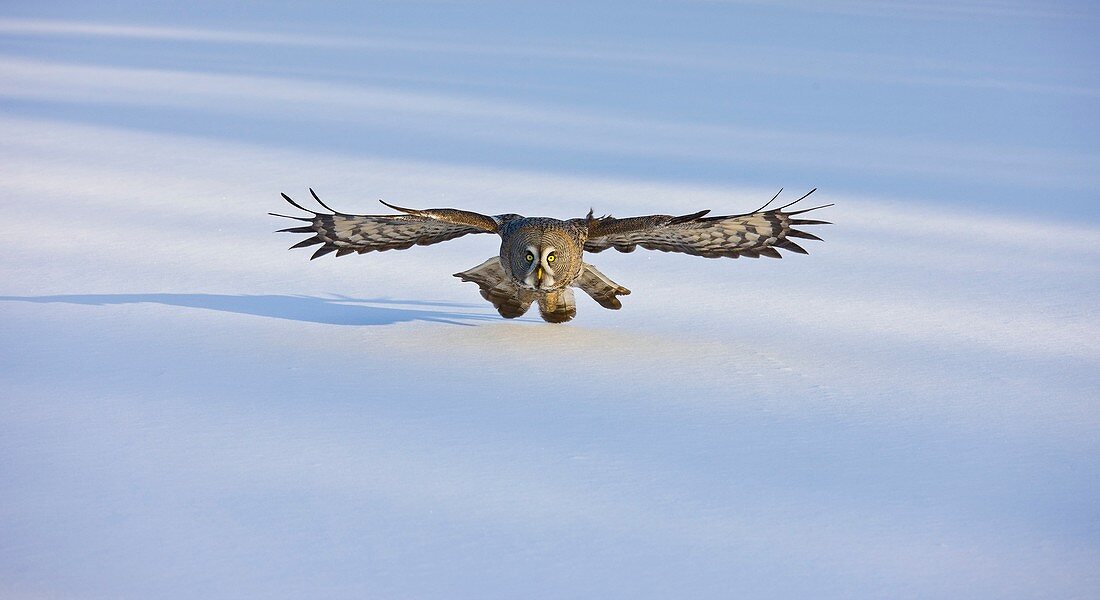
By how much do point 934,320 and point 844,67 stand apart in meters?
8.78

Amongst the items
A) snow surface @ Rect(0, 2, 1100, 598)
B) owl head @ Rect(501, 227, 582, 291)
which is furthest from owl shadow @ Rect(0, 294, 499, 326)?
owl head @ Rect(501, 227, 582, 291)

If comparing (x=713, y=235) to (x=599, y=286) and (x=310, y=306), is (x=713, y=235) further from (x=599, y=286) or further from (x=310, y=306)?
(x=310, y=306)

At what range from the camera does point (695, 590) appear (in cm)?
293

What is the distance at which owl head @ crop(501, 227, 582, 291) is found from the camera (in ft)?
14.4

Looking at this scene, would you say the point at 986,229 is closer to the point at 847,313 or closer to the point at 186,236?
the point at 847,313

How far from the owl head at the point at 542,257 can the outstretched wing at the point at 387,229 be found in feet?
0.56

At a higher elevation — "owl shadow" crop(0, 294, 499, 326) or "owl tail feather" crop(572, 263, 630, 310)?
"owl tail feather" crop(572, 263, 630, 310)

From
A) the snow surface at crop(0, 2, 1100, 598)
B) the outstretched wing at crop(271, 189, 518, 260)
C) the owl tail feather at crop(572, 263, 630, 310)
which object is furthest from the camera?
the owl tail feather at crop(572, 263, 630, 310)

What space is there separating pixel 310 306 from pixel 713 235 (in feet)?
4.71

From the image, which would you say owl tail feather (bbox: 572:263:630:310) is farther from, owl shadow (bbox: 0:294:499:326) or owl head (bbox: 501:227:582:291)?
owl shadow (bbox: 0:294:499:326)

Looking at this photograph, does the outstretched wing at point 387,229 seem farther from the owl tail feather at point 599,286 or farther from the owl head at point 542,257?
the owl tail feather at point 599,286

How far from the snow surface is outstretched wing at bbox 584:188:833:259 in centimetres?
28

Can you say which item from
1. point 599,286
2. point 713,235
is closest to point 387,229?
point 599,286

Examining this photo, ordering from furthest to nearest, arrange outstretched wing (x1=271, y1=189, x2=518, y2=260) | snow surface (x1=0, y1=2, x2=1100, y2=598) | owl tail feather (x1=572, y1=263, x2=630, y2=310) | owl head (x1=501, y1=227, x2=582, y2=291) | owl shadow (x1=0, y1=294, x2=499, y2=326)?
owl shadow (x1=0, y1=294, x2=499, y2=326)
owl tail feather (x1=572, y1=263, x2=630, y2=310)
outstretched wing (x1=271, y1=189, x2=518, y2=260)
owl head (x1=501, y1=227, x2=582, y2=291)
snow surface (x1=0, y1=2, x2=1100, y2=598)
